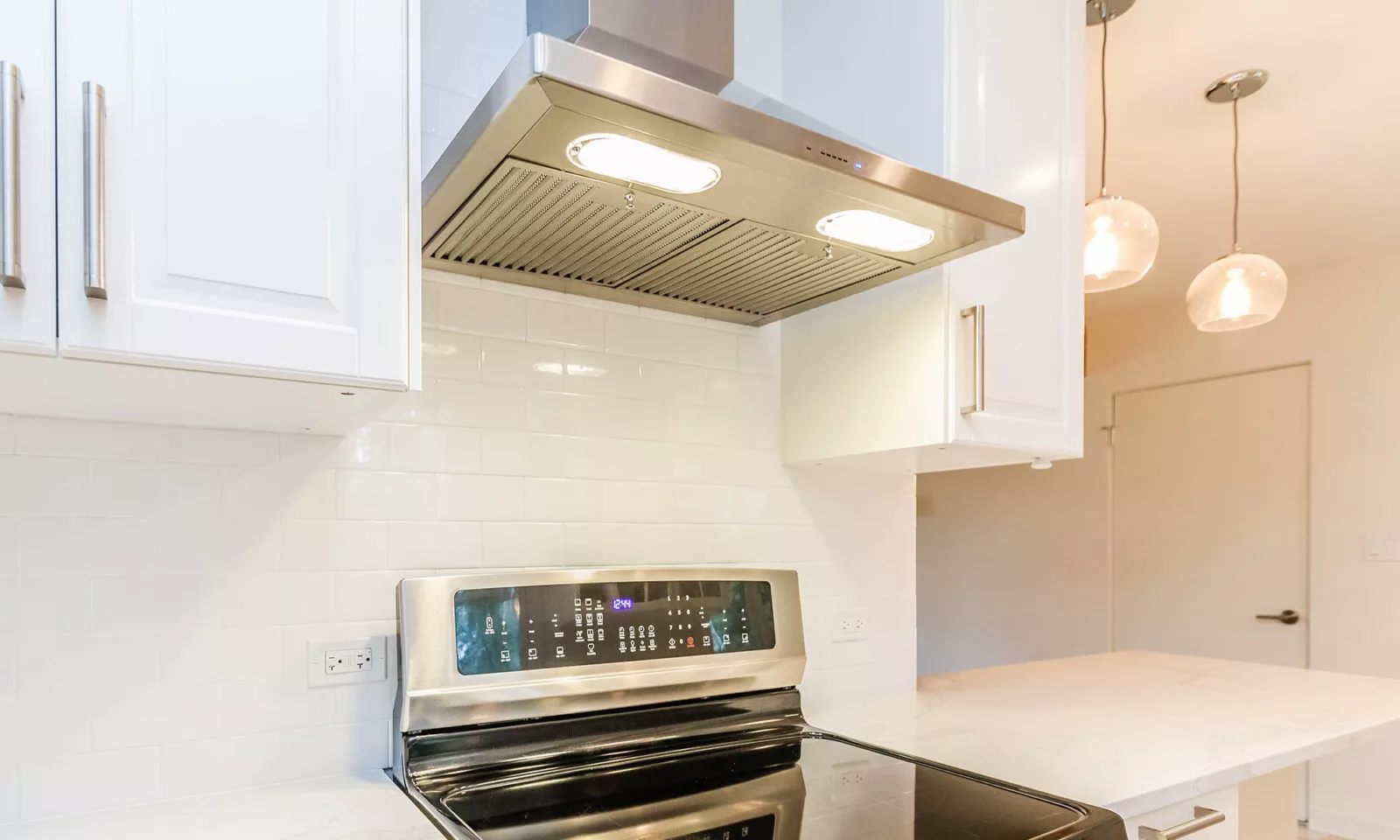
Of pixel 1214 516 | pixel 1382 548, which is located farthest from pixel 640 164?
pixel 1214 516

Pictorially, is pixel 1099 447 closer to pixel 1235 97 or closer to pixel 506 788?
pixel 1235 97

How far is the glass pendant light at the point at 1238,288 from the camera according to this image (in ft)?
7.17

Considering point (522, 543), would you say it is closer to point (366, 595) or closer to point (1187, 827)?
point (366, 595)

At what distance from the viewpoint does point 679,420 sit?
168 centimetres

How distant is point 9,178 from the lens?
2.52 feet

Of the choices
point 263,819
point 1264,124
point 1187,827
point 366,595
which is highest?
point 1264,124

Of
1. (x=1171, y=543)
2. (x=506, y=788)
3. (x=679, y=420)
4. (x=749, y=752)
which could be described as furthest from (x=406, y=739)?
(x=1171, y=543)

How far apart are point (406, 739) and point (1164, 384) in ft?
13.7

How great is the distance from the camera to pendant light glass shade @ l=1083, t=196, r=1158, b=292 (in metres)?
1.95

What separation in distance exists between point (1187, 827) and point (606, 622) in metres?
0.94

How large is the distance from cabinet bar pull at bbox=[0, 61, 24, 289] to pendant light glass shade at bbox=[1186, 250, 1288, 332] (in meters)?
2.40

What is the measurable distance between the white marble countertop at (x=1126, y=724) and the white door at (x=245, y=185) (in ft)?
3.67

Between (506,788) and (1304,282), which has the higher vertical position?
(1304,282)

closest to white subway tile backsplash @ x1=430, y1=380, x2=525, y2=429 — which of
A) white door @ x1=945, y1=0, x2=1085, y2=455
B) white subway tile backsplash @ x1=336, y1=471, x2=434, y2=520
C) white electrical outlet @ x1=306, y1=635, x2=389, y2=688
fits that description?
white subway tile backsplash @ x1=336, y1=471, x2=434, y2=520
